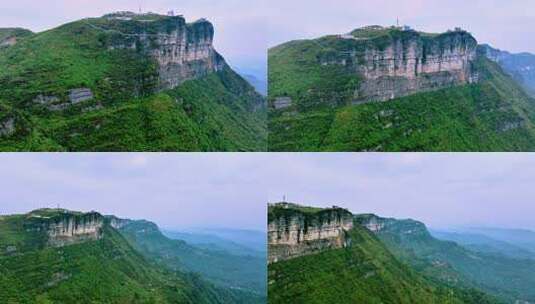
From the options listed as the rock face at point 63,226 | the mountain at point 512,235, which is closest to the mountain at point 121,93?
the rock face at point 63,226

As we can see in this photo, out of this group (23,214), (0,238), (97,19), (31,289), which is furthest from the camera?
(97,19)

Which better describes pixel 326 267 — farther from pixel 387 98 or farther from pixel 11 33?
pixel 11 33

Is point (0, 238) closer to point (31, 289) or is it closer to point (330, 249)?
point (31, 289)

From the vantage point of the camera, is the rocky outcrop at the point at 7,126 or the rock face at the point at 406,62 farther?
the rock face at the point at 406,62

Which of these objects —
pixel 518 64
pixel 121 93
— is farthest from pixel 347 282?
pixel 518 64

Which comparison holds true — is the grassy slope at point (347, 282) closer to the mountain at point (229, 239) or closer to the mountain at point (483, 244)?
the mountain at point (229, 239)

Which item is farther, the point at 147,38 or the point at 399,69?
the point at 399,69

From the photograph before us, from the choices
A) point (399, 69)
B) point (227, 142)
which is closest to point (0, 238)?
point (227, 142)
